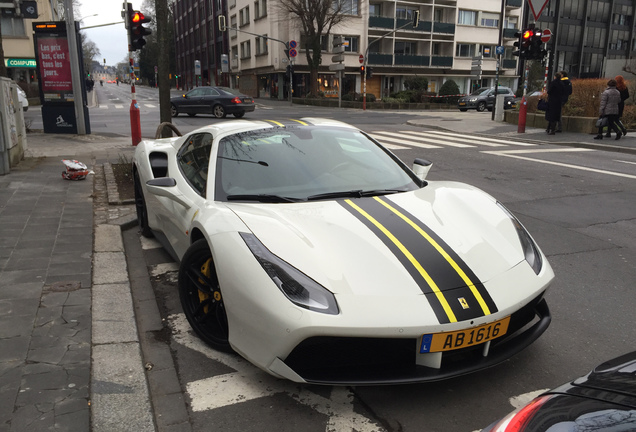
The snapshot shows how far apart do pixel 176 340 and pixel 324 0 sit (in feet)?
141

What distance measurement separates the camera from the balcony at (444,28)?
53.5 metres

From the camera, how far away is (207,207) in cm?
338

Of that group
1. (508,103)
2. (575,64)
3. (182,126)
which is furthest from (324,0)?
(575,64)

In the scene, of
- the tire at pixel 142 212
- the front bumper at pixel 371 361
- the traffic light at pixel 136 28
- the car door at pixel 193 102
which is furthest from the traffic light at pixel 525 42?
the front bumper at pixel 371 361

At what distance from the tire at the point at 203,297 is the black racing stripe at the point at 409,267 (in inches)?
35.3

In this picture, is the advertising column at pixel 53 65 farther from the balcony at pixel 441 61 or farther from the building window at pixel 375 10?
the balcony at pixel 441 61

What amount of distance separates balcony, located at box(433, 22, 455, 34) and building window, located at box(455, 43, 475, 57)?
7.40 ft

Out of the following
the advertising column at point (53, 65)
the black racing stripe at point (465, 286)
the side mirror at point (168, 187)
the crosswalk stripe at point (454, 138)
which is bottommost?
the crosswalk stripe at point (454, 138)

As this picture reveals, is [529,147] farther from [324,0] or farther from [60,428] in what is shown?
[324,0]

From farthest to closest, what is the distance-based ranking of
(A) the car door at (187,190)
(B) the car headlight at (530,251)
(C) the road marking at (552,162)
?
(C) the road marking at (552,162), (A) the car door at (187,190), (B) the car headlight at (530,251)

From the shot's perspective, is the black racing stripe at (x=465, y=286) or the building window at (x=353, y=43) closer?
the black racing stripe at (x=465, y=286)

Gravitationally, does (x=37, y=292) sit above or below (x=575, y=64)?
below

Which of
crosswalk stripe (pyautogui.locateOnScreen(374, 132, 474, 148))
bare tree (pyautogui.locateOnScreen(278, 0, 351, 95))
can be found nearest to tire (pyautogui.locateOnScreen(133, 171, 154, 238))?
crosswalk stripe (pyautogui.locateOnScreen(374, 132, 474, 148))

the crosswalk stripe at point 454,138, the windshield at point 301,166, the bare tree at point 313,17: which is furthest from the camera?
the bare tree at point 313,17
